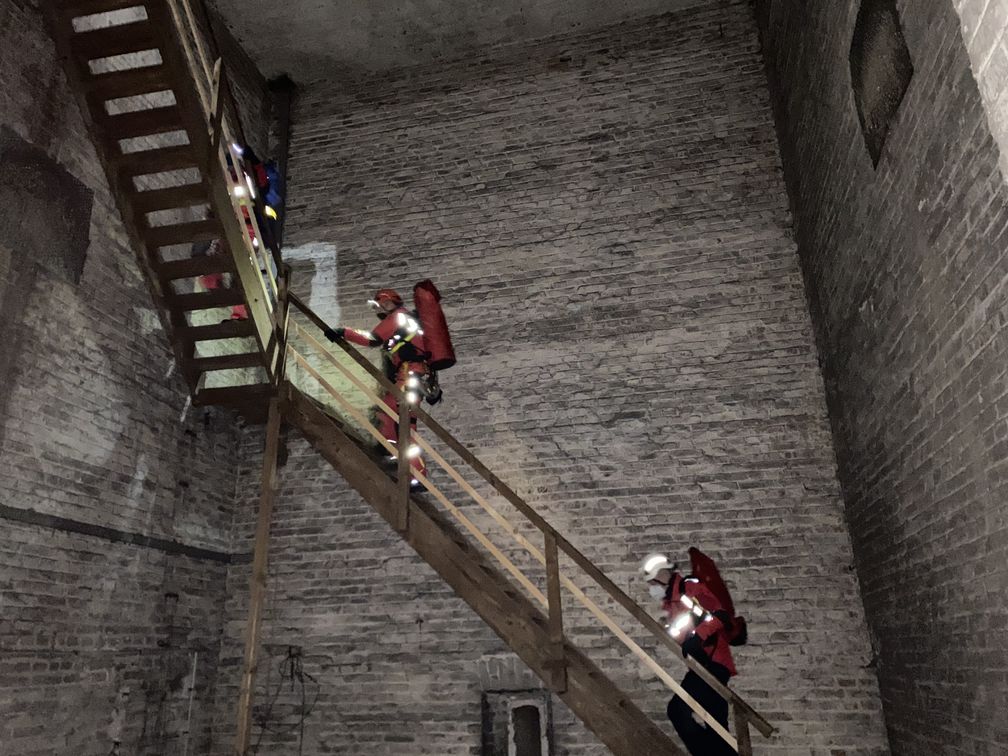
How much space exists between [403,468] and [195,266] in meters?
2.29

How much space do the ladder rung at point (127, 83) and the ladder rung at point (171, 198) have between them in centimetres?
68

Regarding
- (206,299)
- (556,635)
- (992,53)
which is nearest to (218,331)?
(206,299)

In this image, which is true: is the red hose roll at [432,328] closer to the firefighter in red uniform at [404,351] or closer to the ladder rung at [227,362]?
the firefighter in red uniform at [404,351]

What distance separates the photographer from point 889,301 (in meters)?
4.73

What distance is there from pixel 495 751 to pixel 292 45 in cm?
750

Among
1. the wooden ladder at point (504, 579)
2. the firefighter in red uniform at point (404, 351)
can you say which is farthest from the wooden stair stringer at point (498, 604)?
the firefighter in red uniform at point (404, 351)

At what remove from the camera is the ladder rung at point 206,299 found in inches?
227

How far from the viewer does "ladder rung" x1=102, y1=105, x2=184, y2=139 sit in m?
5.36

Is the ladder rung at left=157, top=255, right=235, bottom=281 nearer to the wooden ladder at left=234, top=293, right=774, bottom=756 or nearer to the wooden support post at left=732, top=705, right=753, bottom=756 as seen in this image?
the wooden ladder at left=234, top=293, right=774, bottom=756

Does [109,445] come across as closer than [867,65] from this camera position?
No

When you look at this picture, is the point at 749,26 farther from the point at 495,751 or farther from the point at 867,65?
the point at 495,751

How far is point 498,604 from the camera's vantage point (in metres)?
4.91

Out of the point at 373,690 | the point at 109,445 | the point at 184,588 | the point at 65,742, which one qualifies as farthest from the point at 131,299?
the point at 373,690

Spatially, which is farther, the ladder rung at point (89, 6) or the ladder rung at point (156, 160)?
the ladder rung at point (156, 160)
